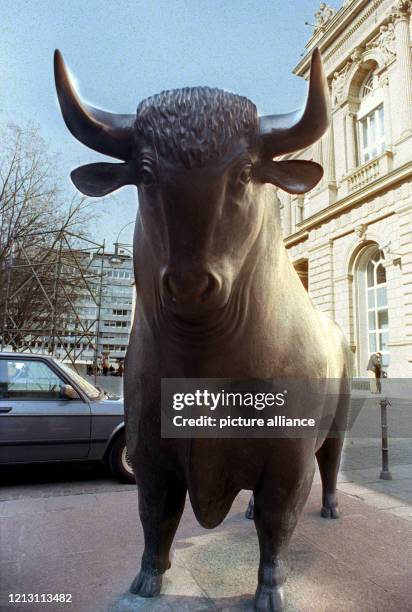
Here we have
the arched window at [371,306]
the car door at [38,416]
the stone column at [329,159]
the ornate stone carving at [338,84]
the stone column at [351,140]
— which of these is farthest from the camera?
the stone column at [329,159]

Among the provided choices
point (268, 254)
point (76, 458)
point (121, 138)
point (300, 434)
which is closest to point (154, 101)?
point (121, 138)

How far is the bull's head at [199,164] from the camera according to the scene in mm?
1232

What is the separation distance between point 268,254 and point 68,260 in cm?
1848

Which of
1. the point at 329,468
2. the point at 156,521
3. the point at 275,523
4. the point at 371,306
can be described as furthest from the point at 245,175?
the point at 371,306

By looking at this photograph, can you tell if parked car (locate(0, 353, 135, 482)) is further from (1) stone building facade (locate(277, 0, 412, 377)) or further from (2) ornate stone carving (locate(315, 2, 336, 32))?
(2) ornate stone carving (locate(315, 2, 336, 32))

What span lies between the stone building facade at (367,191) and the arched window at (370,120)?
0.15ft

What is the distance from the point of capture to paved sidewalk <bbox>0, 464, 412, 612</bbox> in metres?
2.18

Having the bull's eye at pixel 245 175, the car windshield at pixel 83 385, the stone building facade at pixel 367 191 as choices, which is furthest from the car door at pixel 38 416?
the stone building facade at pixel 367 191

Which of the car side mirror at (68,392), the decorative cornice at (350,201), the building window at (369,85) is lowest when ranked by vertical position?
the car side mirror at (68,392)

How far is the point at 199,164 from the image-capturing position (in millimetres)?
1227

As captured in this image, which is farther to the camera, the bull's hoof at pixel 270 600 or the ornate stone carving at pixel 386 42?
the ornate stone carving at pixel 386 42

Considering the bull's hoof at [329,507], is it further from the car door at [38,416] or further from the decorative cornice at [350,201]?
the decorative cornice at [350,201]

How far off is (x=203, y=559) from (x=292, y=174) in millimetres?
2443

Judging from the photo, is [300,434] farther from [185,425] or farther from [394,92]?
[394,92]
